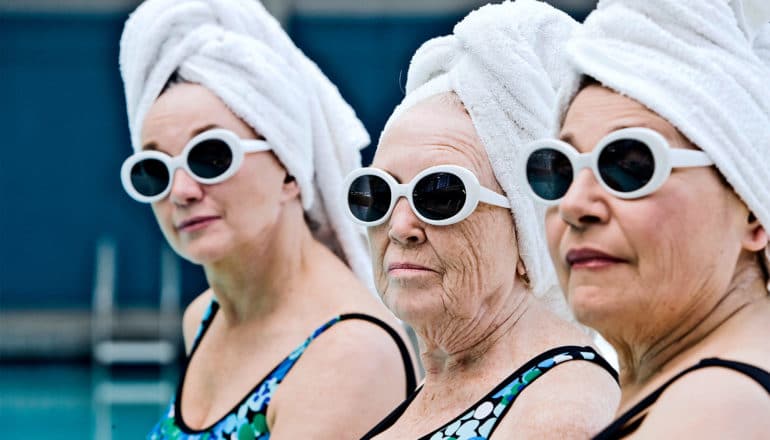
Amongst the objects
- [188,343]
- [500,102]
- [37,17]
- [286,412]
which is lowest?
[37,17]

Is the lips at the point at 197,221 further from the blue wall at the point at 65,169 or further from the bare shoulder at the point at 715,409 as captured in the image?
the blue wall at the point at 65,169

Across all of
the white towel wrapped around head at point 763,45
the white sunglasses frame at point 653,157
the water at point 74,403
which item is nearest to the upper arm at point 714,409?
the white sunglasses frame at point 653,157

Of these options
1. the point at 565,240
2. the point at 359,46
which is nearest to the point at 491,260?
the point at 565,240

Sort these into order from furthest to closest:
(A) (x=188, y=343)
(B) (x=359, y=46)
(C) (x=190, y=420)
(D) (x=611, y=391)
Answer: (B) (x=359, y=46), (A) (x=188, y=343), (C) (x=190, y=420), (D) (x=611, y=391)

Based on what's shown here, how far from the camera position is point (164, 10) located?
376 cm

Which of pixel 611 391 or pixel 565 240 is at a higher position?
pixel 565 240

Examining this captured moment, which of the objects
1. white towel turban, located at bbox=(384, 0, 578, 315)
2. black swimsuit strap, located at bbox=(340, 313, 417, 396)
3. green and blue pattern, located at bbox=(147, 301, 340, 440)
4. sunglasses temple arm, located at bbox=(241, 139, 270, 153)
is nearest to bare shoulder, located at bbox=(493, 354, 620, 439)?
white towel turban, located at bbox=(384, 0, 578, 315)

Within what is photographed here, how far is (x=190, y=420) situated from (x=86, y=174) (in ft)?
26.9

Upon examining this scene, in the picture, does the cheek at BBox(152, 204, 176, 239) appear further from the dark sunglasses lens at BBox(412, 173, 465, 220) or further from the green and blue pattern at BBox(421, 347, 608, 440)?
the green and blue pattern at BBox(421, 347, 608, 440)

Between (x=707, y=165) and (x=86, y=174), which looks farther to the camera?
(x=86, y=174)

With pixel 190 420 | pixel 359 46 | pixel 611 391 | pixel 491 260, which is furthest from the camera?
pixel 359 46

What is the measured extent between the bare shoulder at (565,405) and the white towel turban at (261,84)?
1.44 meters

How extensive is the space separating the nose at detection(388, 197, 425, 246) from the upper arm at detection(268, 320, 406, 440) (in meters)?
0.72

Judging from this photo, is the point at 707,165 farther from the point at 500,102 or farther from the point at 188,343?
the point at 188,343
